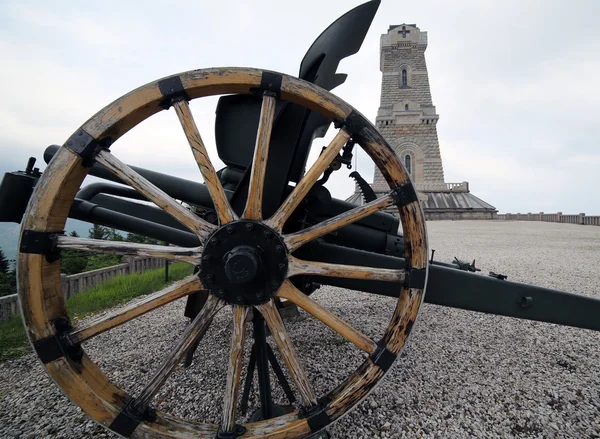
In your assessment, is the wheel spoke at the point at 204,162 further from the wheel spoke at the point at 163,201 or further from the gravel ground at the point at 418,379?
the gravel ground at the point at 418,379

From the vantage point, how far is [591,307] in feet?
6.15

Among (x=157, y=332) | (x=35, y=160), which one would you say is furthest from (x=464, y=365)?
(x=35, y=160)

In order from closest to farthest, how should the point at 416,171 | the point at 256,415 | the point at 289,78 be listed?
1. the point at 289,78
2. the point at 256,415
3. the point at 416,171

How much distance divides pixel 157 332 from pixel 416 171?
30.4m

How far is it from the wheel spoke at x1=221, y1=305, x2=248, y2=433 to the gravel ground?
0.77 m

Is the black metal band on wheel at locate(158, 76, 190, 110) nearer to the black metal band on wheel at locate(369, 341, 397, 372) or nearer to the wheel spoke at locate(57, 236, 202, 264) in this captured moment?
the wheel spoke at locate(57, 236, 202, 264)

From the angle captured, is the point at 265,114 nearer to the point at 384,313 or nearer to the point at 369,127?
the point at 369,127

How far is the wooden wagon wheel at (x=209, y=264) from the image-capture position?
1379 millimetres

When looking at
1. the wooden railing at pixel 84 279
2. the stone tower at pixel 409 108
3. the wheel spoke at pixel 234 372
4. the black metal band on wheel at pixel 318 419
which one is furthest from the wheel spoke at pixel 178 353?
the stone tower at pixel 409 108

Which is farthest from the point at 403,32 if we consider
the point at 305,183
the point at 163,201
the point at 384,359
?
the point at 384,359

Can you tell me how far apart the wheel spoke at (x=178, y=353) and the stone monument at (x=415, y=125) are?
85.4 ft

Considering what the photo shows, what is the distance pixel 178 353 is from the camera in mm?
1464

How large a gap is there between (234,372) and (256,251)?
546 millimetres

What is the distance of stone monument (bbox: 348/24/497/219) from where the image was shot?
27062 millimetres
